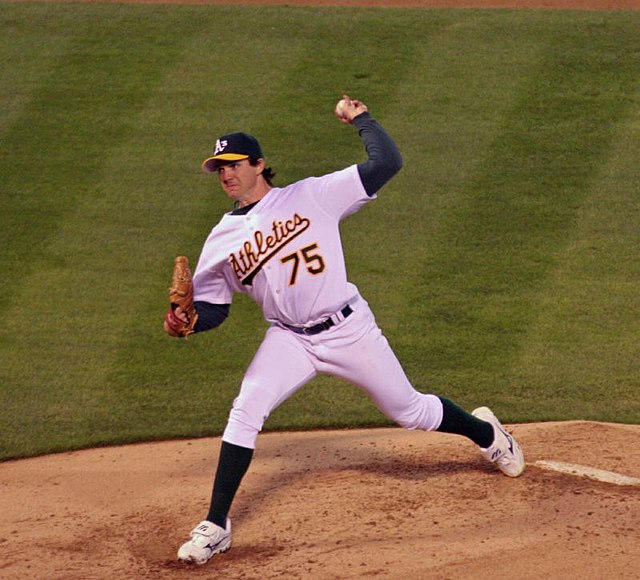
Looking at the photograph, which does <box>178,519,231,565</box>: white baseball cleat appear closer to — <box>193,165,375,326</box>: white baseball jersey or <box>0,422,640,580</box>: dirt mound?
<box>0,422,640,580</box>: dirt mound

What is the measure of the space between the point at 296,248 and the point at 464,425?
3.94 feet

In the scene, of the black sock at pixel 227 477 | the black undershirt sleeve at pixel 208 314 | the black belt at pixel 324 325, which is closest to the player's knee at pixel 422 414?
the black belt at pixel 324 325

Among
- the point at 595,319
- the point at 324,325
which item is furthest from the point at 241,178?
the point at 595,319

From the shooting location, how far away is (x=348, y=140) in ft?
34.4

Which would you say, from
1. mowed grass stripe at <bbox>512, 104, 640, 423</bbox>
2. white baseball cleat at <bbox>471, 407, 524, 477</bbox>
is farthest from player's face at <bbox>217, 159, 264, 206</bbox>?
mowed grass stripe at <bbox>512, 104, 640, 423</bbox>

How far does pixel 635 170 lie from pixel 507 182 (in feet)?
3.38

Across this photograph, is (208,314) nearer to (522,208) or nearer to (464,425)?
(464,425)

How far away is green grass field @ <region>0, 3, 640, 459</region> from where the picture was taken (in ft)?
25.3

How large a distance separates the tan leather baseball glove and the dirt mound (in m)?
0.90

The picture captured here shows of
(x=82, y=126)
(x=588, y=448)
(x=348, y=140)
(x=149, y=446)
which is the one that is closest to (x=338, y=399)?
(x=149, y=446)

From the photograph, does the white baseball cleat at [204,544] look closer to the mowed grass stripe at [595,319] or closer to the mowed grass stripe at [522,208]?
the mowed grass stripe at [522,208]

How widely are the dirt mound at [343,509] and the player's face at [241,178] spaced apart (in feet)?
4.60

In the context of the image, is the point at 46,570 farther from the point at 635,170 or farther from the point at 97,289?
the point at 635,170

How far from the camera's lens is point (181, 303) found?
5461 mm
